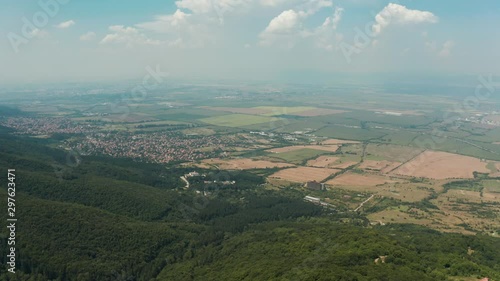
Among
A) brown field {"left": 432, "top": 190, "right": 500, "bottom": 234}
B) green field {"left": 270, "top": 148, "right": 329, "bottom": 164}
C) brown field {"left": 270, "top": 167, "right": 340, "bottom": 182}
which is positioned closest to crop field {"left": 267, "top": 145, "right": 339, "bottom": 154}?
green field {"left": 270, "top": 148, "right": 329, "bottom": 164}

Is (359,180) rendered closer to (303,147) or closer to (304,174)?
(304,174)

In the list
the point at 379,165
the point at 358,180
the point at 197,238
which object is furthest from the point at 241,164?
the point at 197,238

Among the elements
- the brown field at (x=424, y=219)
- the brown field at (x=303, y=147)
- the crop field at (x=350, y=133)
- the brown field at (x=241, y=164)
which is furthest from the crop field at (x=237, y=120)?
the brown field at (x=424, y=219)

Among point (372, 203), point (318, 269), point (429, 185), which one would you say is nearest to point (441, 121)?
point (429, 185)

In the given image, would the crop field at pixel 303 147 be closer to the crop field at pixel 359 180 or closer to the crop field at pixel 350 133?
the crop field at pixel 350 133

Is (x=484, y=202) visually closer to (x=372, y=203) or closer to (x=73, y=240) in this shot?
(x=372, y=203)
